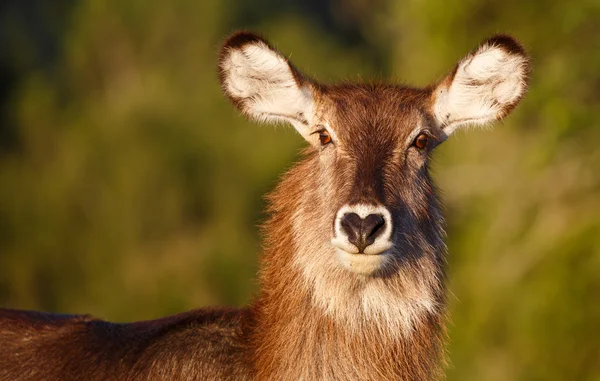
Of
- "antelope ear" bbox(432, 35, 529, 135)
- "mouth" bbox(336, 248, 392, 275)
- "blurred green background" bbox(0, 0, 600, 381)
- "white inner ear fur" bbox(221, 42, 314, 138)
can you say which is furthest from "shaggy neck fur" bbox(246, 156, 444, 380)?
"antelope ear" bbox(432, 35, 529, 135)

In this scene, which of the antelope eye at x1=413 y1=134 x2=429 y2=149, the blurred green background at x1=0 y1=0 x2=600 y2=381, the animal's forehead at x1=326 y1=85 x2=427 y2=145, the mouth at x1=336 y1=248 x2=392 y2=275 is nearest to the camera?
the mouth at x1=336 y1=248 x2=392 y2=275

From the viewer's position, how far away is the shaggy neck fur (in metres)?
6.44

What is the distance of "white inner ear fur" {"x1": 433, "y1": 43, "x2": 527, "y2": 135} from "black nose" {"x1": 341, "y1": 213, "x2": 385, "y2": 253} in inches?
43.9

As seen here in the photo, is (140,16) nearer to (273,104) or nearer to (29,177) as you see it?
(29,177)

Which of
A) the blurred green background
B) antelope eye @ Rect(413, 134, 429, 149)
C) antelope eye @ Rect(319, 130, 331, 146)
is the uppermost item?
the blurred green background

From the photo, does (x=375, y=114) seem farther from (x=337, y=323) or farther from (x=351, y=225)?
(x=337, y=323)

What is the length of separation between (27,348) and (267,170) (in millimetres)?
23373

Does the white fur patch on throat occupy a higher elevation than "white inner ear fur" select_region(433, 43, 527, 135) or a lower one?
lower

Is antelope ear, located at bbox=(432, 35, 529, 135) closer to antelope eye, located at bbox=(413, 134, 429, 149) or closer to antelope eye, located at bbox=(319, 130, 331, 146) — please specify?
antelope eye, located at bbox=(413, 134, 429, 149)

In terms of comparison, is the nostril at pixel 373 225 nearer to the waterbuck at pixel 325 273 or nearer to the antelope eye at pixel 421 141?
the waterbuck at pixel 325 273

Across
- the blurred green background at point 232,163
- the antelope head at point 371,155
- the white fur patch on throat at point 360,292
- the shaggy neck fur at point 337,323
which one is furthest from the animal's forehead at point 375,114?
the blurred green background at point 232,163

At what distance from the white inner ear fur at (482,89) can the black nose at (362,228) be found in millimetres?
1115

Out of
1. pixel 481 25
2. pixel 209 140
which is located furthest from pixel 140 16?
pixel 481 25

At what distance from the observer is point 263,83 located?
278 inches
